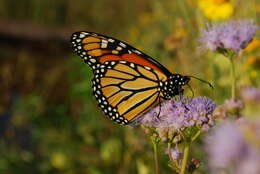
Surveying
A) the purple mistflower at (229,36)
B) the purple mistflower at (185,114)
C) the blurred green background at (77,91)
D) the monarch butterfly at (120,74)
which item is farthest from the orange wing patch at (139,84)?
the purple mistflower at (185,114)

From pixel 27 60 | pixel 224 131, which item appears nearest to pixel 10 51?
pixel 27 60

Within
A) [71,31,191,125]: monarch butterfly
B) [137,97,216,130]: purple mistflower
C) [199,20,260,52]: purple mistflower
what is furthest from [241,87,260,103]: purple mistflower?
[71,31,191,125]: monarch butterfly

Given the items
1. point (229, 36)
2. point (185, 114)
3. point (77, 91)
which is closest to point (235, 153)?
point (185, 114)

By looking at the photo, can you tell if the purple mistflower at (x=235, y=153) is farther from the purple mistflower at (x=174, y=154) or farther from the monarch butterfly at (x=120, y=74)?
the monarch butterfly at (x=120, y=74)

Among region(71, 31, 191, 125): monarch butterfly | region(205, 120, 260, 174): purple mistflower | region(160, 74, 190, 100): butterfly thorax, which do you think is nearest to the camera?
region(205, 120, 260, 174): purple mistflower

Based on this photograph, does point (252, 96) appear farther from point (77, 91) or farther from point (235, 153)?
point (77, 91)

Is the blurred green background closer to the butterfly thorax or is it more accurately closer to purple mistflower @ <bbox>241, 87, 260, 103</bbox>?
the butterfly thorax
